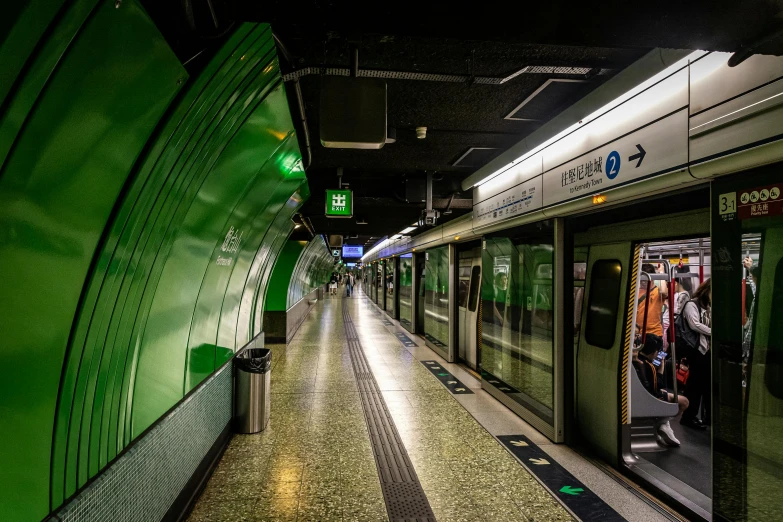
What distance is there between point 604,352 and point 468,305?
3974 mm

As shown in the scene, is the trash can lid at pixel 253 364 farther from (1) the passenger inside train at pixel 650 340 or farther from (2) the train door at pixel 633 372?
(1) the passenger inside train at pixel 650 340

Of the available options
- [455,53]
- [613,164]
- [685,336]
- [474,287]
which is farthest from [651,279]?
[474,287]

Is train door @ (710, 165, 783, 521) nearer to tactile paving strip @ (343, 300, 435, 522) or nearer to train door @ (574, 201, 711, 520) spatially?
train door @ (574, 201, 711, 520)

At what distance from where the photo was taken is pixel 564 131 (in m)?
4.03

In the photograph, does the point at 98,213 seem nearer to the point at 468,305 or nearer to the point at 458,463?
the point at 458,463

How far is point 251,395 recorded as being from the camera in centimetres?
464

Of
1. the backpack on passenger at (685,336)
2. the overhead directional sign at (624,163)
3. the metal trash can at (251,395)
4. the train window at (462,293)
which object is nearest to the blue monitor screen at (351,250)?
the train window at (462,293)

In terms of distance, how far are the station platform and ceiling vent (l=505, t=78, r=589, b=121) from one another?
129 inches

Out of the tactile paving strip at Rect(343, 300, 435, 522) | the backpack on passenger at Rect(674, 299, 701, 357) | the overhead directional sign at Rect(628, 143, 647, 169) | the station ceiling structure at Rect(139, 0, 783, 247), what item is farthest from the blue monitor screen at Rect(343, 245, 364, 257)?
the overhead directional sign at Rect(628, 143, 647, 169)

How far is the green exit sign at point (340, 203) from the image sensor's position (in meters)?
6.25

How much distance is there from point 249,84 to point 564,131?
9.37 feet

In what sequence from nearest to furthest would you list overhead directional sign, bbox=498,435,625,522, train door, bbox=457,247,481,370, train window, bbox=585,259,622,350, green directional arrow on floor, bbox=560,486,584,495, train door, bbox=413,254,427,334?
overhead directional sign, bbox=498,435,625,522 < green directional arrow on floor, bbox=560,486,584,495 < train window, bbox=585,259,622,350 < train door, bbox=457,247,481,370 < train door, bbox=413,254,427,334

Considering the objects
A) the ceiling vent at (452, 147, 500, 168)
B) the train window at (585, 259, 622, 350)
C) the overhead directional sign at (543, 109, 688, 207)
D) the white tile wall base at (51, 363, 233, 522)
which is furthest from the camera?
the ceiling vent at (452, 147, 500, 168)

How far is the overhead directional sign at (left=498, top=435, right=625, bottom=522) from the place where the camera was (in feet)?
10.1
